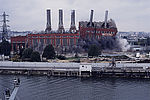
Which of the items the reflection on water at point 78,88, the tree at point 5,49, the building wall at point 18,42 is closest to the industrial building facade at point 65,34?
the building wall at point 18,42

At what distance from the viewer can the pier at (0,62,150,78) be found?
13562 millimetres

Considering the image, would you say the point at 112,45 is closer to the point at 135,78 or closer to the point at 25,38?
the point at 25,38

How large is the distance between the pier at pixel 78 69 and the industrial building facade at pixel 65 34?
778cm

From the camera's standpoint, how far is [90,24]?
80.2 ft

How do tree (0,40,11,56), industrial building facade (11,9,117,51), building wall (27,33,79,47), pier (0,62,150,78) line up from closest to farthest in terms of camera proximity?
pier (0,62,150,78) < tree (0,40,11,56) < building wall (27,33,79,47) < industrial building facade (11,9,117,51)

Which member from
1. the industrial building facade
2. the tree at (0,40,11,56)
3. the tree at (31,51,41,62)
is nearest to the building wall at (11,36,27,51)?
the industrial building facade

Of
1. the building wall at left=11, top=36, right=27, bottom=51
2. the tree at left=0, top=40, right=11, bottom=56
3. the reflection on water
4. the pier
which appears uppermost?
the building wall at left=11, top=36, right=27, bottom=51

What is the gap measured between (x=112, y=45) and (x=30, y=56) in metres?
9.28

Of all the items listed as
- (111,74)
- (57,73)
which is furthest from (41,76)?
(111,74)

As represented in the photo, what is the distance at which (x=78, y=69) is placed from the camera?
46.3 feet

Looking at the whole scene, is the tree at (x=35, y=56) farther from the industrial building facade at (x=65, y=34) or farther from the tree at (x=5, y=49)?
the industrial building facade at (x=65, y=34)

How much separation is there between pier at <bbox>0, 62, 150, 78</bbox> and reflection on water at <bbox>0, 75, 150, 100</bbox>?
717 millimetres

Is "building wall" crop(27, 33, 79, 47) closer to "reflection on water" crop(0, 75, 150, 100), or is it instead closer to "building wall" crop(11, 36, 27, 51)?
"building wall" crop(11, 36, 27, 51)

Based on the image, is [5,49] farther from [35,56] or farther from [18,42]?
[35,56]
